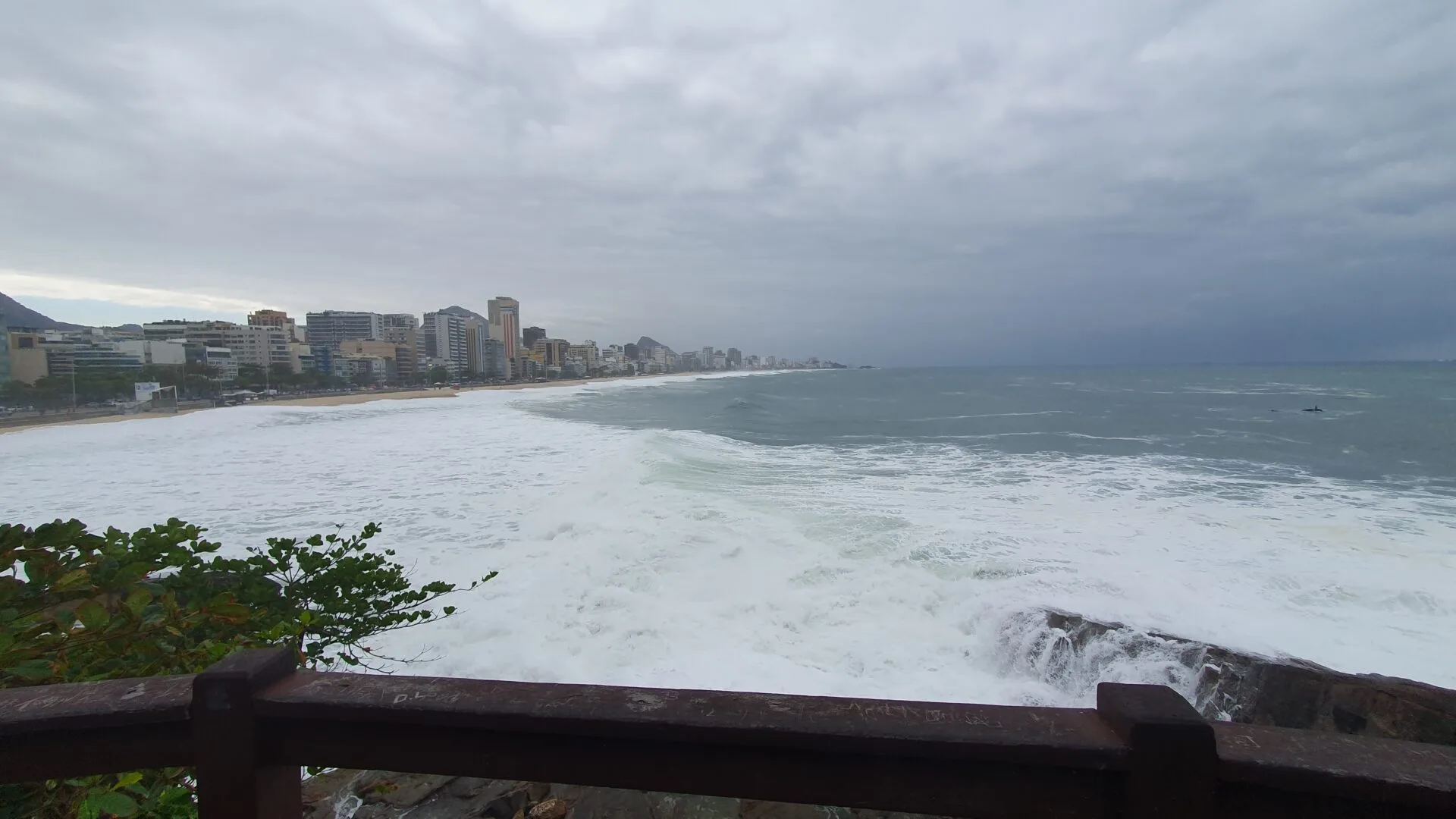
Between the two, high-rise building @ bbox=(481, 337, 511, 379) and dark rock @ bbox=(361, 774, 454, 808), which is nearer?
dark rock @ bbox=(361, 774, 454, 808)

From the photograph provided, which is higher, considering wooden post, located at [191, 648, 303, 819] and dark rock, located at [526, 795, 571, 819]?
wooden post, located at [191, 648, 303, 819]

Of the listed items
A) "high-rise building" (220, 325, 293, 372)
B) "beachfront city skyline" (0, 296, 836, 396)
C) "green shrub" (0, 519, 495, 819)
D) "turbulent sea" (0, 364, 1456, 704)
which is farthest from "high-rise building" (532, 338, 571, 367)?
"green shrub" (0, 519, 495, 819)

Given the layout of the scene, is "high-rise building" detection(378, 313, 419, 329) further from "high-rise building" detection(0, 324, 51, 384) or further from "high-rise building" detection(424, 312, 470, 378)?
"high-rise building" detection(0, 324, 51, 384)

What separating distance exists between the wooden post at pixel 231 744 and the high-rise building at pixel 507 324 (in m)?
130

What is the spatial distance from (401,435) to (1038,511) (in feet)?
68.0

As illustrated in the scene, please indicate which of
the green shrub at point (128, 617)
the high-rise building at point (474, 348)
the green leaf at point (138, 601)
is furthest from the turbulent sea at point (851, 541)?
the high-rise building at point (474, 348)

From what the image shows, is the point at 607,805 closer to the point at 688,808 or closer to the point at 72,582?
the point at 688,808

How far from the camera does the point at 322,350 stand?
97.9 m

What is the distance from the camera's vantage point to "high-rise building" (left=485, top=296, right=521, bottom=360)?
12988 cm

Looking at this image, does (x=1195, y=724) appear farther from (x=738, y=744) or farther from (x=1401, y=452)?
(x=1401, y=452)

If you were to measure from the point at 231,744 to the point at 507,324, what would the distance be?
5538 inches

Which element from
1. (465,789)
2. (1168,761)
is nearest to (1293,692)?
(1168,761)

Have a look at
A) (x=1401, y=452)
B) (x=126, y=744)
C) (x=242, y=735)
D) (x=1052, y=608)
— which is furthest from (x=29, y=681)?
(x=1401, y=452)

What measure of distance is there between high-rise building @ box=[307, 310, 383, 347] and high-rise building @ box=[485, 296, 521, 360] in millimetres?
23090
